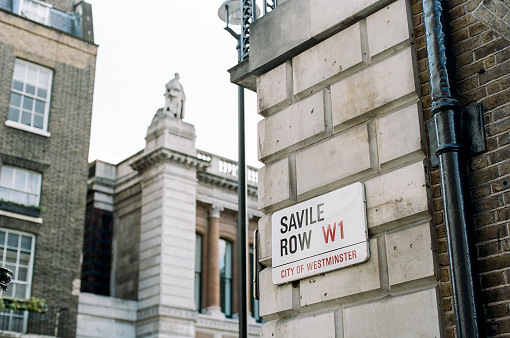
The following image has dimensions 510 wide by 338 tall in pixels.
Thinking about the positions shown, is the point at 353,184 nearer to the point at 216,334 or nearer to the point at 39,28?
the point at 39,28

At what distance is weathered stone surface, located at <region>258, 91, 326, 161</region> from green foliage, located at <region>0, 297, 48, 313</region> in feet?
58.1

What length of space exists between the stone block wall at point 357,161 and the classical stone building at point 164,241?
2090 centimetres

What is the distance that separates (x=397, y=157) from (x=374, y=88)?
791 mm

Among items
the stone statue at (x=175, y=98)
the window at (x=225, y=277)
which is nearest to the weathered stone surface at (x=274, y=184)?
the stone statue at (x=175, y=98)

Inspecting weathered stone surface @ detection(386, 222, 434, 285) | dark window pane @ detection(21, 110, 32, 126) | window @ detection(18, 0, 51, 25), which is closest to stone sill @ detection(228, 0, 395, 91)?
weathered stone surface @ detection(386, 222, 434, 285)

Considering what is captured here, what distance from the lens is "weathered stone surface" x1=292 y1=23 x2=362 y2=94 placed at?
6.95 metres

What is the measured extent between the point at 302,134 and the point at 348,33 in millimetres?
1113

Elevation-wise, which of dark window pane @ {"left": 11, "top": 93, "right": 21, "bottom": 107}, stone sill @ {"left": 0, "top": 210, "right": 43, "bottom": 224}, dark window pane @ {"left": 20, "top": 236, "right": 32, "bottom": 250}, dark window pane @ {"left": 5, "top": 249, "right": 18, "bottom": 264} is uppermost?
dark window pane @ {"left": 11, "top": 93, "right": 21, "bottom": 107}

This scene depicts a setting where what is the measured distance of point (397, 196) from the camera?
607cm

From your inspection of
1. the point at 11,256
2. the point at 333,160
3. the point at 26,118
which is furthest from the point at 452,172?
the point at 26,118

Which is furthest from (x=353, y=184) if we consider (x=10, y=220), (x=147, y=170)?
(x=147, y=170)

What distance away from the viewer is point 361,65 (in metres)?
6.80

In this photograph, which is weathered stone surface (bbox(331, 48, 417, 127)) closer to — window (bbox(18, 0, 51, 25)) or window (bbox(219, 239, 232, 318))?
window (bbox(18, 0, 51, 25))

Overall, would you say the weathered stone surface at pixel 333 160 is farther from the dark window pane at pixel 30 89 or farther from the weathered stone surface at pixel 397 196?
the dark window pane at pixel 30 89
